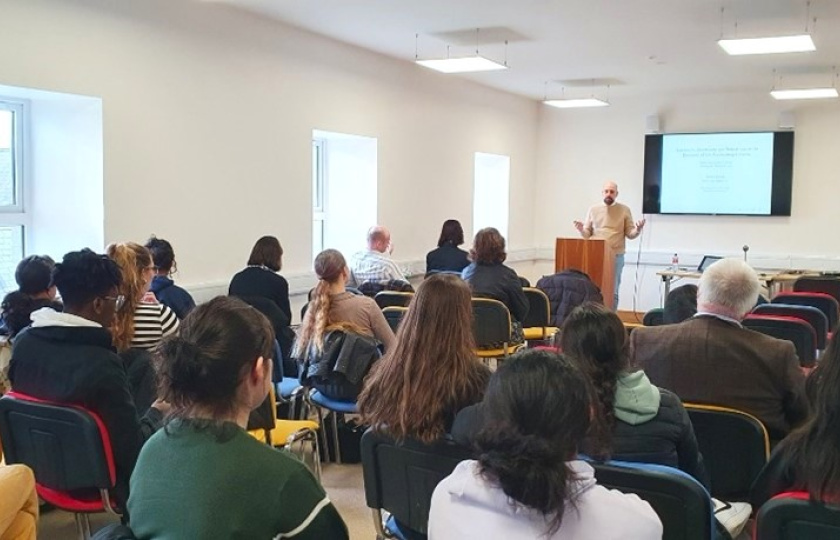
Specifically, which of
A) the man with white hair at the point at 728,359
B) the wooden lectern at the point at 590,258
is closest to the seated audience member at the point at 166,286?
the man with white hair at the point at 728,359

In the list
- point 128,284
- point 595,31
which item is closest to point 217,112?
point 128,284

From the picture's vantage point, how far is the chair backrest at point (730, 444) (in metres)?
2.43

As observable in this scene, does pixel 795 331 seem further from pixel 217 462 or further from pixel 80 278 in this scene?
pixel 217 462

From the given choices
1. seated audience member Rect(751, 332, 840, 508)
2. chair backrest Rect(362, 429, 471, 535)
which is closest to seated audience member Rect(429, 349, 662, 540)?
seated audience member Rect(751, 332, 840, 508)

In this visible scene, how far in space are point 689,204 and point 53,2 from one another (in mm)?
7822

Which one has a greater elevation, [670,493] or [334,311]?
[334,311]

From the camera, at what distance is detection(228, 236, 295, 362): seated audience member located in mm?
4547

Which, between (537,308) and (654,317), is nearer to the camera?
(654,317)

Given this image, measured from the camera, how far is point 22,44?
4355 mm

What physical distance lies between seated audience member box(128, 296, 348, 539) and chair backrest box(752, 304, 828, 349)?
3.68m

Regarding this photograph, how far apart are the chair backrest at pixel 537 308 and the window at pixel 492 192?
Answer: 15.0 feet

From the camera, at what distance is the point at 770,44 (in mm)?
5605

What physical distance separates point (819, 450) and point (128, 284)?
8.74ft

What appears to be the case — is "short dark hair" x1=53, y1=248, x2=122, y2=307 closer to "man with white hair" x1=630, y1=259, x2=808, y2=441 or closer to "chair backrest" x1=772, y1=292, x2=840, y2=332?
"man with white hair" x1=630, y1=259, x2=808, y2=441
